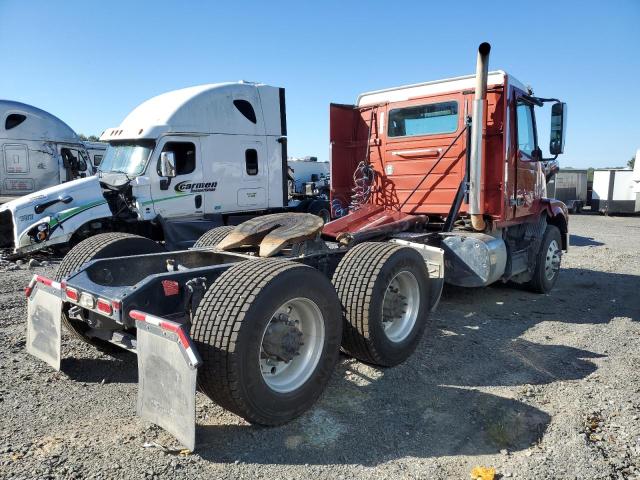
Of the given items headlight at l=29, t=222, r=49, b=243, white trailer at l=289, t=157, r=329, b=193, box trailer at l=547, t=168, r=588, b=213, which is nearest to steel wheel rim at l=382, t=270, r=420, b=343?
headlight at l=29, t=222, r=49, b=243

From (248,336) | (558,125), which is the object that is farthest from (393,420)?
(558,125)

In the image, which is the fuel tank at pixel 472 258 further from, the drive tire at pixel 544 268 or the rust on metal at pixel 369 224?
the drive tire at pixel 544 268

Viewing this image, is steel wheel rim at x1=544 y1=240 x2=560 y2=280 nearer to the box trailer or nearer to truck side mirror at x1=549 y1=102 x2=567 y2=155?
truck side mirror at x1=549 y1=102 x2=567 y2=155

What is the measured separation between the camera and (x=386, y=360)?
4.11m

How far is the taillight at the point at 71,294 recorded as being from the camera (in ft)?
11.2

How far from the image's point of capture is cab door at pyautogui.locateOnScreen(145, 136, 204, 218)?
30.5 ft

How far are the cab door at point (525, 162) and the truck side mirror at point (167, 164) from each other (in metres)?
6.07

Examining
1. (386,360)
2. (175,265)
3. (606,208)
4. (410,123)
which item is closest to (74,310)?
(175,265)

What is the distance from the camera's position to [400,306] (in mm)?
4496

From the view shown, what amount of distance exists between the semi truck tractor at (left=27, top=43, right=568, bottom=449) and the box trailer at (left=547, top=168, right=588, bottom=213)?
1820 centimetres

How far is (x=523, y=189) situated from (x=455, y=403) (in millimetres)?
3978

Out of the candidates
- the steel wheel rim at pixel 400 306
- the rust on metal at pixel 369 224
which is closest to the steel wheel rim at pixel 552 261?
the rust on metal at pixel 369 224

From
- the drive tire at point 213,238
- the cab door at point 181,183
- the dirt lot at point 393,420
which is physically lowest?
the dirt lot at point 393,420

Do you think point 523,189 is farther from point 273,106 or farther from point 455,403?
point 273,106
